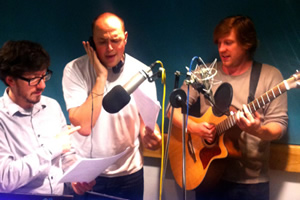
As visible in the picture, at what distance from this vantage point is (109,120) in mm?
1897

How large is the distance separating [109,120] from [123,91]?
0.49 metres

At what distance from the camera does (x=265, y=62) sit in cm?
179

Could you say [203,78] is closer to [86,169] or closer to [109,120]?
[109,120]

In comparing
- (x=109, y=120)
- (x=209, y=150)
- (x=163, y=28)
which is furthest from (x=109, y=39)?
(x=209, y=150)

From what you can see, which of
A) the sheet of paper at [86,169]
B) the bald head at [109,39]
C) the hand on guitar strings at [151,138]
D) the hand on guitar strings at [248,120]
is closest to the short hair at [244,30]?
the hand on guitar strings at [248,120]

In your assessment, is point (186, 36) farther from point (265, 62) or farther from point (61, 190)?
point (61, 190)

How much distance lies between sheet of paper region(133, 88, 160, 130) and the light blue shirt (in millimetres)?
494

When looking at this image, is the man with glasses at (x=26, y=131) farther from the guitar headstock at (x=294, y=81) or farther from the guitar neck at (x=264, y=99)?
the guitar headstock at (x=294, y=81)

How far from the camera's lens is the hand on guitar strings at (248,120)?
1686mm

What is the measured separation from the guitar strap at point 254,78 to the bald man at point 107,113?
52cm

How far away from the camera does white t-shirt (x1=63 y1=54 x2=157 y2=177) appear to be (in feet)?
6.14

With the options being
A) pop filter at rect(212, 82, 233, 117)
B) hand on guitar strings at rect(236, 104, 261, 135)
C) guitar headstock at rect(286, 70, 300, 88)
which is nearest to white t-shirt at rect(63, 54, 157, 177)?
pop filter at rect(212, 82, 233, 117)

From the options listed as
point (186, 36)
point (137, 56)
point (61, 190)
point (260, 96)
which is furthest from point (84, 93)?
point (260, 96)

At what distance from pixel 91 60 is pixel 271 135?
1.08m
